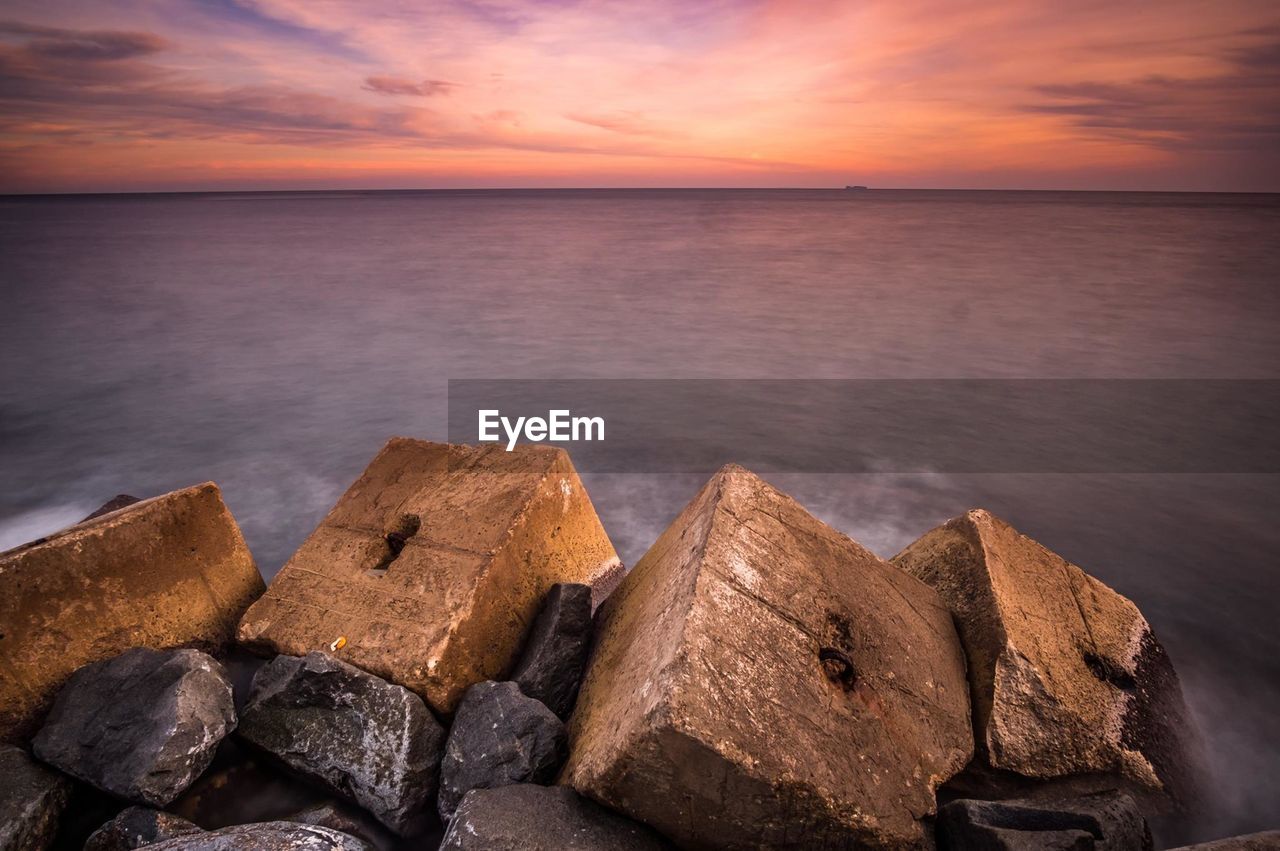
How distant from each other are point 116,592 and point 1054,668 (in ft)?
12.6

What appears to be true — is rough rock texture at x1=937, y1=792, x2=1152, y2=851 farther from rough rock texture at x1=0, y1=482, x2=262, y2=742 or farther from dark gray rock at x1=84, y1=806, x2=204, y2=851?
A: rough rock texture at x1=0, y1=482, x2=262, y2=742

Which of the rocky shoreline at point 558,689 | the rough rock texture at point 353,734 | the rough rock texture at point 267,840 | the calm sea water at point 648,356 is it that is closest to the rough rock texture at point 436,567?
the rocky shoreline at point 558,689

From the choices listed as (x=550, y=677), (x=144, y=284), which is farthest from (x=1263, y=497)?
(x=144, y=284)

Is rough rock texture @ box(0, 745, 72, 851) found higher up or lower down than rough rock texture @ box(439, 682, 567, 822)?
lower down

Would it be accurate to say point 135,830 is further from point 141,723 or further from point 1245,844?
point 1245,844

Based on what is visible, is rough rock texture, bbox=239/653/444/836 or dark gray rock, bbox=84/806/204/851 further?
rough rock texture, bbox=239/653/444/836


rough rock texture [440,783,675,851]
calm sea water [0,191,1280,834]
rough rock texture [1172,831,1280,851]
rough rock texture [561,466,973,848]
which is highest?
rough rock texture [561,466,973,848]

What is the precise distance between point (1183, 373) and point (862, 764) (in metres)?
10.8

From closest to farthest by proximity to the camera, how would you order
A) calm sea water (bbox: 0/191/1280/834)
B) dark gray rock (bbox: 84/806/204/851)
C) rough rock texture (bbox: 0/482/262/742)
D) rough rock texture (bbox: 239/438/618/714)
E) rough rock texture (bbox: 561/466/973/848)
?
1. rough rock texture (bbox: 561/466/973/848)
2. dark gray rock (bbox: 84/806/204/851)
3. rough rock texture (bbox: 0/482/262/742)
4. rough rock texture (bbox: 239/438/618/714)
5. calm sea water (bbox: 0/191/1280/834)

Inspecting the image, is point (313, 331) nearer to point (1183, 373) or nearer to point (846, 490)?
point (846, 490)

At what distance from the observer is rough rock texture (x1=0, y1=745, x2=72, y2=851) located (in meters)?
2.60

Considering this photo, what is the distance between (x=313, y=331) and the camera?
43.8 ft

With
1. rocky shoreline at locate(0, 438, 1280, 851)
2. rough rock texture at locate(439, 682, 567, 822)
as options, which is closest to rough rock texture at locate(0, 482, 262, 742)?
rocky shoreline at locate(0, 438, 1280, 851)

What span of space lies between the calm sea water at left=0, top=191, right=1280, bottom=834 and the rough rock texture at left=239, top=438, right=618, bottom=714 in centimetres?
239
